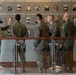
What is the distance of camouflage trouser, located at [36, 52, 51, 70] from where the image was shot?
888cm

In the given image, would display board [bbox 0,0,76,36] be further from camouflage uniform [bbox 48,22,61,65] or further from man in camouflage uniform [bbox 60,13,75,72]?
man in camouflage uniform [bbox 60,13,75,72]

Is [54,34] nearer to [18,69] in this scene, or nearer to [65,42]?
[65,42]

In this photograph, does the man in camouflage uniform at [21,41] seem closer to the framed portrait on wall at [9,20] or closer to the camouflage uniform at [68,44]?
the camouflage uniform at [68,44]

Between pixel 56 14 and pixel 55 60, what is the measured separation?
330cm

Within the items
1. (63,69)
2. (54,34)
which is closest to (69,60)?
(63,69)

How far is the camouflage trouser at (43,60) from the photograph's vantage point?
8.88 metres

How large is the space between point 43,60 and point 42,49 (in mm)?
316

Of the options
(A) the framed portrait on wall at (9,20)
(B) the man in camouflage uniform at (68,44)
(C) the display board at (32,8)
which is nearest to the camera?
(B) the man in camouflage uniform at (68,44)

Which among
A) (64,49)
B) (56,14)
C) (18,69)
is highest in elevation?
(56,14)

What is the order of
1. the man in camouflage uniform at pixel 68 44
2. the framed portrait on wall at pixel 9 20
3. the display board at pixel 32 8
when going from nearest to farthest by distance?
1. the man in camouflage uniform at pixel 68 44
2. the framed portrait on wall at pixel 9 20
3. the display board at pixel 32 8

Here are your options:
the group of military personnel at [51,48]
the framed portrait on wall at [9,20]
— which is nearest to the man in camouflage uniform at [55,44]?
the group of military personnel at [51,48]

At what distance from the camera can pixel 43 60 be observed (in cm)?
891

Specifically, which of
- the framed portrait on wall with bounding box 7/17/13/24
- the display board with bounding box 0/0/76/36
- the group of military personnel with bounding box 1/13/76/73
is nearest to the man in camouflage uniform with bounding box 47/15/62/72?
the group of military personnel with bounding box 1/13/76/73

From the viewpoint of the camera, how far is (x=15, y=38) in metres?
8.77
